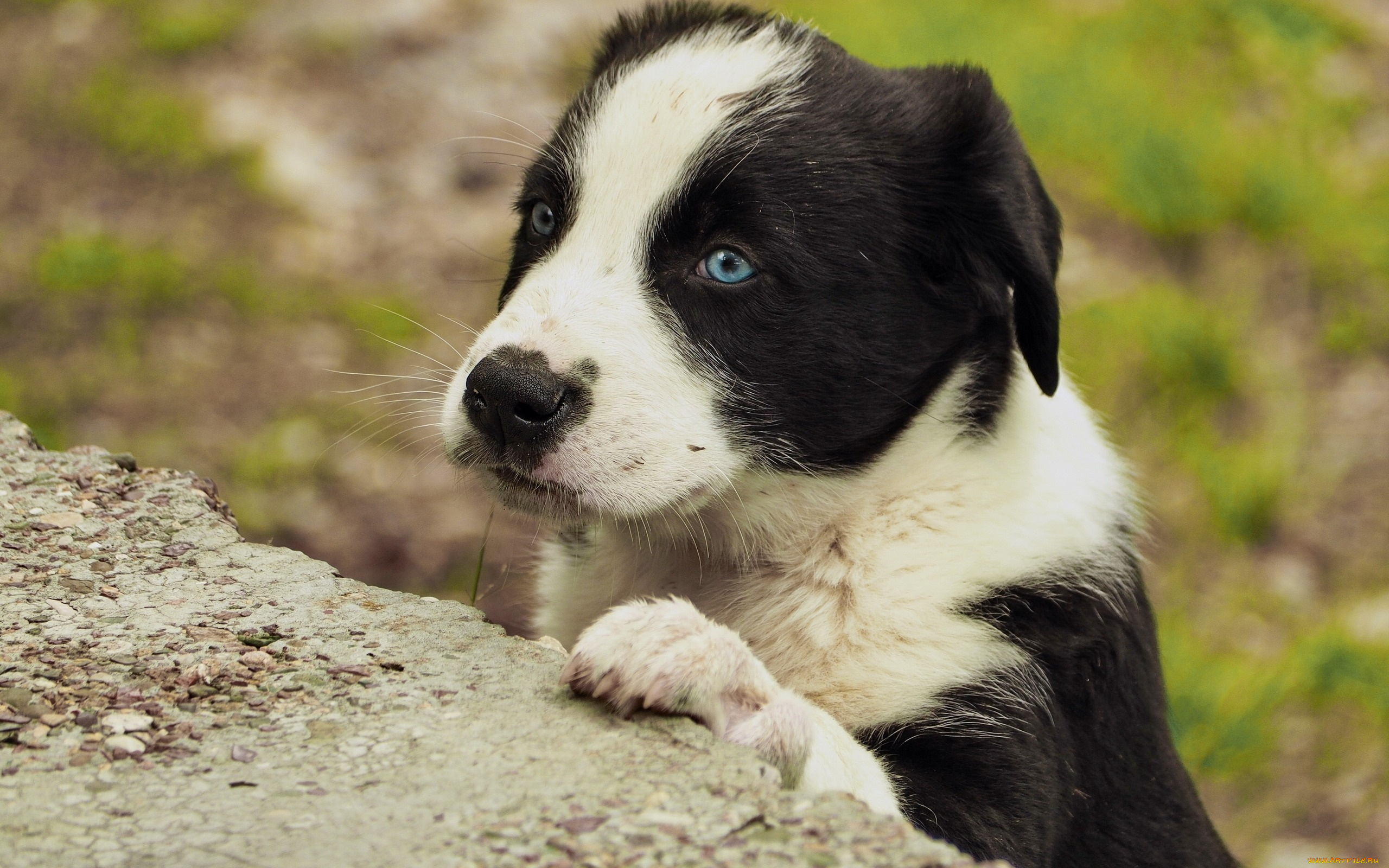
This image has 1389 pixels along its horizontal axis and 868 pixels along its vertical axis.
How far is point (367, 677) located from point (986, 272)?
1.44 metres

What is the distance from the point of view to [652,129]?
272cm

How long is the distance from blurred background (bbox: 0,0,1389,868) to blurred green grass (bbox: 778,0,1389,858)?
0.05ft

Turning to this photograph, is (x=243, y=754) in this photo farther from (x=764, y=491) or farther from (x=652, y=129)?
(x=652, y=129)

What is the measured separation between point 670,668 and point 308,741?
0.51 meters

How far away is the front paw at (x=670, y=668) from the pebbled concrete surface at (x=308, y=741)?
0.03 m

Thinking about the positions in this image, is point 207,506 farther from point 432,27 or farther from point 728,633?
point 432,27

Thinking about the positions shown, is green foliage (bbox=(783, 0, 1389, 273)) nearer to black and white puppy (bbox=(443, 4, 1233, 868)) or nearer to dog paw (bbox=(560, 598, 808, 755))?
black and white puppy (bbox=(443, 4, 1233, 868))

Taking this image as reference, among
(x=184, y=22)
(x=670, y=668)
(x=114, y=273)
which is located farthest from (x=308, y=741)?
(x=184, y=22)

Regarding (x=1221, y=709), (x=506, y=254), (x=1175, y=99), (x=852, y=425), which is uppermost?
(x=1175, y=99)

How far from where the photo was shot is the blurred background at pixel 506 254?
5.18m

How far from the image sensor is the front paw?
2.00m

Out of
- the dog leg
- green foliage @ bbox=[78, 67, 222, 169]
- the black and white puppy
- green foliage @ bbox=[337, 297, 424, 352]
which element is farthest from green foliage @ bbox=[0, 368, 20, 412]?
the dog leg

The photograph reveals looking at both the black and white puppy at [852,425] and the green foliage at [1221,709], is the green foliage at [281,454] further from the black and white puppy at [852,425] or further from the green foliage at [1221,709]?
the green foliage at [1221,709]

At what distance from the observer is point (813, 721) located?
2.19 metres
